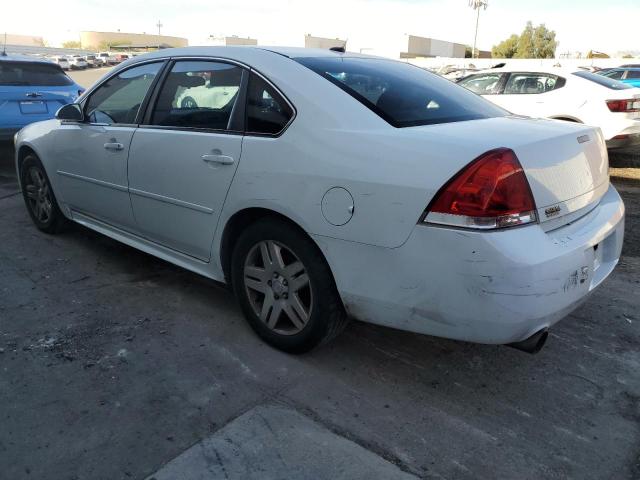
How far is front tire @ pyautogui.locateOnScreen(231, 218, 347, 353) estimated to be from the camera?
2.70m

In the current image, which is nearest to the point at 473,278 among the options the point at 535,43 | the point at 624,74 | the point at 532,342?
the point at 532,342

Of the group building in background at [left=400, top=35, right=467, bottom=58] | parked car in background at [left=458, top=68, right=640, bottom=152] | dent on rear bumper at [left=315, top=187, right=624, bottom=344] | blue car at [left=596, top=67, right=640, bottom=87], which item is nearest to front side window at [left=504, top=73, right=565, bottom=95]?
parked car in background at [left=458, top=68, right=640, bottom=152]

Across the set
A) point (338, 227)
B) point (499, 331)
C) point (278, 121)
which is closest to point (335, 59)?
point (278, 121)

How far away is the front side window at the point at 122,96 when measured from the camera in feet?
12.2

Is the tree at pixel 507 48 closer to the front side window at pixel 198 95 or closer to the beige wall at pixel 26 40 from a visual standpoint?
the beige wall at pixel 26 40

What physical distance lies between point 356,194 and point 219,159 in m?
0.95

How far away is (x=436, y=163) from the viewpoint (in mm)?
2250

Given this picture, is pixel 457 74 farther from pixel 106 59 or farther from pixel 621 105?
pixel 106 59

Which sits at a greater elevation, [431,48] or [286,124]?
[286,124]

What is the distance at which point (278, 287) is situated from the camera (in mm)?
2939

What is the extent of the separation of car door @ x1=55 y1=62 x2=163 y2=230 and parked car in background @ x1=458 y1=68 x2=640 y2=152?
225 inches

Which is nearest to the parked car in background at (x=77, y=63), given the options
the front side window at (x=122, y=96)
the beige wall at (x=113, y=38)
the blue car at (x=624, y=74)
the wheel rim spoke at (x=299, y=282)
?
the blue car at (x=624, y=74)

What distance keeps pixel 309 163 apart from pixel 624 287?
2697 millimetres

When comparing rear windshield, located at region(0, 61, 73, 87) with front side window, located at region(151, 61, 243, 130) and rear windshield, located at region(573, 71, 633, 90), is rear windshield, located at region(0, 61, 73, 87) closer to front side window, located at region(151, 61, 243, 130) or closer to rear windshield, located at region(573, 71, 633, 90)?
front side window, located at region(151, 61, 243, 130)
